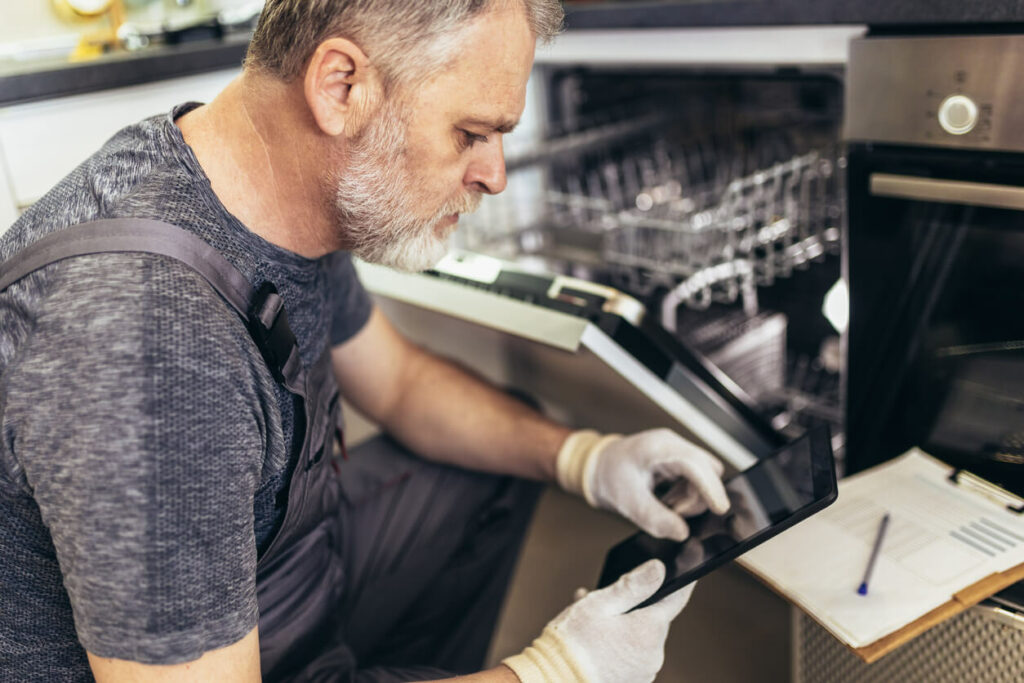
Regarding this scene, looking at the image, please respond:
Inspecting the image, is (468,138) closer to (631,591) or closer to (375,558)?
(631,591)

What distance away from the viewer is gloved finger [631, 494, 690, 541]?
3.22ft

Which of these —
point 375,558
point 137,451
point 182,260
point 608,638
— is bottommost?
point 375,558

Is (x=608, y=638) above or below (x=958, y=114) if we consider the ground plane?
below

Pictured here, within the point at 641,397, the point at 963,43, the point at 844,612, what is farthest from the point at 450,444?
the point at 963,43

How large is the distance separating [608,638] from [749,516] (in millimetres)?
189

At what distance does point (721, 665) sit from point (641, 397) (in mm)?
451

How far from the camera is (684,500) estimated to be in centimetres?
102

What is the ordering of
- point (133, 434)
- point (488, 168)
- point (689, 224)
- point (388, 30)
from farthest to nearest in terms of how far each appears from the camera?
point (689, 224) < point (488, 168) < point (388, 30) < point (133, 434)

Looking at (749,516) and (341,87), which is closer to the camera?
(341,87)

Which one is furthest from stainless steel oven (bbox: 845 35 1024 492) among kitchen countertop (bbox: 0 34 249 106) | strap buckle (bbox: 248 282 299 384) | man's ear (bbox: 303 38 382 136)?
kitchen countertop (bbox: 0 34 249 106)

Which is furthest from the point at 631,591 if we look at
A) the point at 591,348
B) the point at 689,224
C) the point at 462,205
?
the point at 689,224

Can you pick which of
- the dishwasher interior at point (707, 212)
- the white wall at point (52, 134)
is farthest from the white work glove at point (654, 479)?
the white wall at point (52, 134)

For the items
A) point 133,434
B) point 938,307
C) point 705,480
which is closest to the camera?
point 133,434

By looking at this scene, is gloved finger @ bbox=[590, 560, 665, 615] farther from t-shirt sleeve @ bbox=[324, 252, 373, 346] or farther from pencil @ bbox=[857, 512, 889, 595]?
t-shirt sleeve @ bbox=[324, 252, 373, 346]
